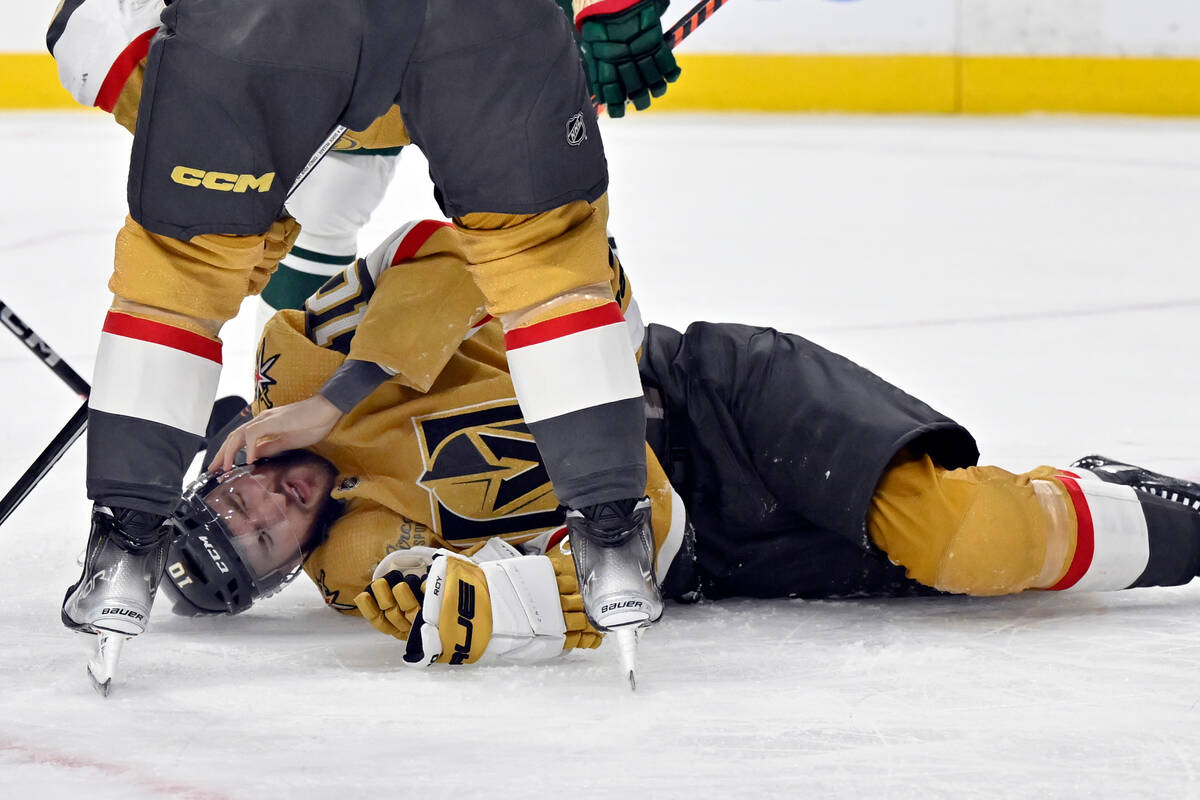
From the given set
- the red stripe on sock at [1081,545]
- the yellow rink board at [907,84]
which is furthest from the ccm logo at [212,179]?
the yellow rink board at [907,84]

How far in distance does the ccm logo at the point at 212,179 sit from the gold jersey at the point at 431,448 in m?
0.34

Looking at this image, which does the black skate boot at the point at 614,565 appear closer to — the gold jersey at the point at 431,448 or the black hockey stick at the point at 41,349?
the gold jersey at the point at 431,448

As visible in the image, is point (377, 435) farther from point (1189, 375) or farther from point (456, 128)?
point (1189, 375)

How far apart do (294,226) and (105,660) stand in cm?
41

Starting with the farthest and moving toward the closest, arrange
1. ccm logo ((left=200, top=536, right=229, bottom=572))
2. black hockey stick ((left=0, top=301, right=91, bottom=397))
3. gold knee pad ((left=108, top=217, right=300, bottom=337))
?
black hockey stick ((left=0, top=301, right=91, bottom=397)), ccm logo ((left=200, top=536, right=229, bottom=572)), gold knee pad ((left=108, top=217, right=300, bottom=337))

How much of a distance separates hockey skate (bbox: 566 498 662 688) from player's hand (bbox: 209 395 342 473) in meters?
0.34

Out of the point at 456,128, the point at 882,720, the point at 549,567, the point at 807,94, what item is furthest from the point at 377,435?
the point at 807,94

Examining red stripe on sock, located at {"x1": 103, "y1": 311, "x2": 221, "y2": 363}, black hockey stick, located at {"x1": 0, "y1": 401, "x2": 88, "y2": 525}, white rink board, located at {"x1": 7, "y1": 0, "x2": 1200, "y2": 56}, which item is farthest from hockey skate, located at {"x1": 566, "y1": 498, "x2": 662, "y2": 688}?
white rink board, located at {"x1": 7, "y1": 0, "x2": 1200, "y2": 56}

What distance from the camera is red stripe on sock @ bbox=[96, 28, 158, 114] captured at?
1370 mm

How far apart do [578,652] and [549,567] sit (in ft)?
0.29

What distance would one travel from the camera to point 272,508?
1.65 metres

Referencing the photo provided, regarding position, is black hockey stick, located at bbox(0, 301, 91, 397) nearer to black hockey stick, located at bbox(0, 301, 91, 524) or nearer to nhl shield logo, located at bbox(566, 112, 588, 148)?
black hockey stick, located at bbox(0, 301, 91, 524)

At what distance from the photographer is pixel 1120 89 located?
6.12 meters

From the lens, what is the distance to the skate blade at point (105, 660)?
1.38 meters
